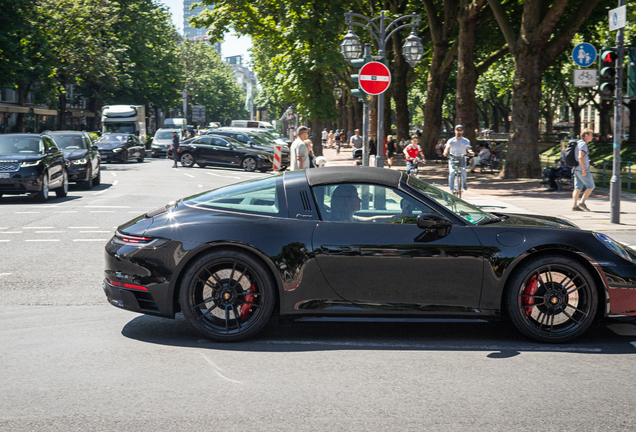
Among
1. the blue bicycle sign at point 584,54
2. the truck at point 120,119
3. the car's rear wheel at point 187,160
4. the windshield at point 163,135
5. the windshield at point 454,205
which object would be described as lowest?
the windshield at point 454,205

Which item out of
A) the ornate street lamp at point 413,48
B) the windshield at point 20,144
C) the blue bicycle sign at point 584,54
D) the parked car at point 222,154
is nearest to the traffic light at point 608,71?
the blue bicycle sign at point 584,54

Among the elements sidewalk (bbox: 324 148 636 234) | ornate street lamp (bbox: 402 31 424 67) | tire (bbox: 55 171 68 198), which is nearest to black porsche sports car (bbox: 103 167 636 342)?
sidewalk (bbox: 324 148 636 234)

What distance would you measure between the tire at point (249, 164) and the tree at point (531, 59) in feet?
37.8

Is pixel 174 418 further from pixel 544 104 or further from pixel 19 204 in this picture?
pixel 544 104

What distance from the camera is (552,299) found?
524 cm

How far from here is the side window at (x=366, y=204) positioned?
5316 mm

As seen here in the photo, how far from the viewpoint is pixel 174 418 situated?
3.80m

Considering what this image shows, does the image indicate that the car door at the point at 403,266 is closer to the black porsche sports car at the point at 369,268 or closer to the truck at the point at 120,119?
the black porsche sports car at the point at 369,268

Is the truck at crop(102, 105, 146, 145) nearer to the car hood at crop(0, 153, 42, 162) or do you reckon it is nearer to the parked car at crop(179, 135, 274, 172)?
the parked car at crop(179, 135, 274, 172)

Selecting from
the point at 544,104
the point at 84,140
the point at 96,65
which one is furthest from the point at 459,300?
the point at 544,104

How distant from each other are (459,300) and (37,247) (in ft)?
22.7

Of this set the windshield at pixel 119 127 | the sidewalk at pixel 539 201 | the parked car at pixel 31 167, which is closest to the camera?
the sidewalk at pixel 539 201

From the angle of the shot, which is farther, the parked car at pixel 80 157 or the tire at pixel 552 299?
the parked car at pixel 80 157

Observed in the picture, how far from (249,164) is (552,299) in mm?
26615
